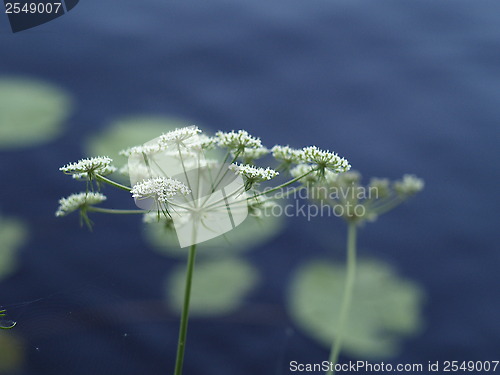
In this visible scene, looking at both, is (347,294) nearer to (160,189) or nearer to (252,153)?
(252,153)

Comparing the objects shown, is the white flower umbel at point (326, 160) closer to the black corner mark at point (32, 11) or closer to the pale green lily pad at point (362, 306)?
the pale green lily pad at point (362, 306)

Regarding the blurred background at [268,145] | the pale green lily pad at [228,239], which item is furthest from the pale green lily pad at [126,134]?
the pale green lily pad at [228,239]

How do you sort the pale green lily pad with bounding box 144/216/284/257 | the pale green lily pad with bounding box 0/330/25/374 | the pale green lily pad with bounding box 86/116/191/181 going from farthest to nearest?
the pale green lily pad with bounding box 86/116/191/181 → the pale green lily pad with bounding box 144/216/284/257 → the pale green lily pad with bounding box 0/330/25/374

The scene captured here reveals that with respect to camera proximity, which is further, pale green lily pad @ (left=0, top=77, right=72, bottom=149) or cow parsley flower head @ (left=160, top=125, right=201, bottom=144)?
pale green lily pad @ (left=0, top=77, right=72, bottom=149)

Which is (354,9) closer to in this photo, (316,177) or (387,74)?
(387,74)

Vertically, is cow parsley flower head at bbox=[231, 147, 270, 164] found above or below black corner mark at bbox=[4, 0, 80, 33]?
below

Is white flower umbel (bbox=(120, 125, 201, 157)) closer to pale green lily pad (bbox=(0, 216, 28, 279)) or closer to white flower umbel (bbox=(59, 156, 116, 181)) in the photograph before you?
white flower umbel (bbox=(59, 156, 116, 181))

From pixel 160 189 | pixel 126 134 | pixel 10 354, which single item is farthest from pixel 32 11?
pixel 160 189

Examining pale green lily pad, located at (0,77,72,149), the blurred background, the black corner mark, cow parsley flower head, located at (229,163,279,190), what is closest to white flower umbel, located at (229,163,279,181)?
cow parsley flower head, located at (229,163,279,190)
